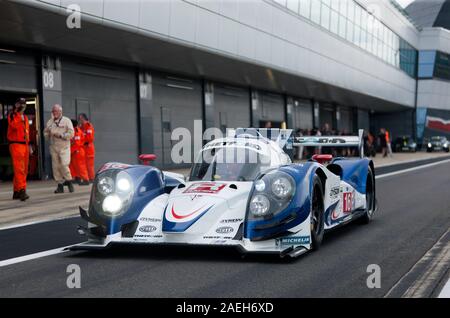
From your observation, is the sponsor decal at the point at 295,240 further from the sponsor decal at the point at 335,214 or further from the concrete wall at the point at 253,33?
the concrete wall at the point at 253,33

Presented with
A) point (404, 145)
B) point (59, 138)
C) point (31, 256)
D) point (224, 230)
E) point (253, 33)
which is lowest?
point (404, 145)

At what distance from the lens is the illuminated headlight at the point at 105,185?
616 centimetres

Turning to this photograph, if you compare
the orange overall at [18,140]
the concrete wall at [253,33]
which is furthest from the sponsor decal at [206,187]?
the concrete wall at [253,33]

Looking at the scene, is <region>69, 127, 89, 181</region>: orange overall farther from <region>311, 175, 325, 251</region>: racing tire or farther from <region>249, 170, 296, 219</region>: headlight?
<region>249, 170, 296, 219</region>: headlight

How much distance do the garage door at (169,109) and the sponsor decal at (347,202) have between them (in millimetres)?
16651

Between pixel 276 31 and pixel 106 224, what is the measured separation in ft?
72.9

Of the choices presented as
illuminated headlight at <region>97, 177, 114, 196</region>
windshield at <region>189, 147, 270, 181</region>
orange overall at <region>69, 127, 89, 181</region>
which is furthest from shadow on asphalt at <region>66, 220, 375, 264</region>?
orange overall at <region>69, 127, 89, 181</region>

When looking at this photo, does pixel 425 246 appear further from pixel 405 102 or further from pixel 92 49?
pixel 405 102

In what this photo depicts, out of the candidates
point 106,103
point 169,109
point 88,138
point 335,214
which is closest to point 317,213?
point 335,214

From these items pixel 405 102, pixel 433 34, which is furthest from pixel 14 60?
pixel 433 34

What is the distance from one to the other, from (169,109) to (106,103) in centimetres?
384

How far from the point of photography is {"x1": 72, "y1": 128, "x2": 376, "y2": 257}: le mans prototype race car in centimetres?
555

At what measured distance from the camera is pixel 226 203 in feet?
18.9

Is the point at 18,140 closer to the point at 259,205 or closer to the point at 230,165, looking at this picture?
the point at 230,165
